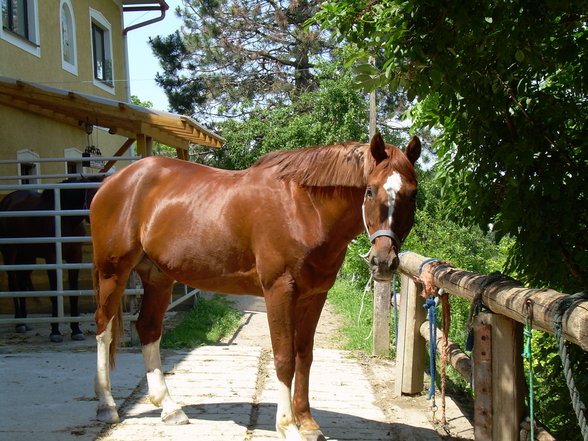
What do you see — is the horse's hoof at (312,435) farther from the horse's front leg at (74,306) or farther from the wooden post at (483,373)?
the horse's front leg at (74,306)

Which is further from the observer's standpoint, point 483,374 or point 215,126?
point 215,126

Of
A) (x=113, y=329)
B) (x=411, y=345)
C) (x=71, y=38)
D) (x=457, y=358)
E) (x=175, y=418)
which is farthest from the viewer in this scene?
(x=71, y=38)

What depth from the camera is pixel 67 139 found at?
10.9 metres

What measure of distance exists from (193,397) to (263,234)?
1.79 meters

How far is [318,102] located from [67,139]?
6.83m

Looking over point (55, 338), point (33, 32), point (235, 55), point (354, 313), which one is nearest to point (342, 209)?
point (55, 338)

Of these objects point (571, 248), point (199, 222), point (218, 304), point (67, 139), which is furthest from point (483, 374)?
point (67, 139)

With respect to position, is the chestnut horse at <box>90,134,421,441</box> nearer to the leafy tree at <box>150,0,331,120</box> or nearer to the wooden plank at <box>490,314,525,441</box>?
the wooden plank at <box>490,314,525,441</box>

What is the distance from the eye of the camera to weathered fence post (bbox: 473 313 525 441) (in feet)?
8.70

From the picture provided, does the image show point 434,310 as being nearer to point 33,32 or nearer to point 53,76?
point 33,32

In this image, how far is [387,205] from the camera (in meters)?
3.03

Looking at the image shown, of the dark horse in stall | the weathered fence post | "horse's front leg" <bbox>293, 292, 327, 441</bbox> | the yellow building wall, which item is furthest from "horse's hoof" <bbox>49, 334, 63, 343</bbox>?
the weathered fence post

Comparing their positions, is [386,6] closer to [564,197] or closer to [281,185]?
[281,185]

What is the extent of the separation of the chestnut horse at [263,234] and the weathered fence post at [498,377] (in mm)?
551
